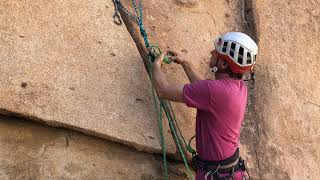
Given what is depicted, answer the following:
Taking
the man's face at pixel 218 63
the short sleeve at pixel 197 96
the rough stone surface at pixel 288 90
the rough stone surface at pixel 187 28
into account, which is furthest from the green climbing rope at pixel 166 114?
the rough stone surface at pixel 288 90

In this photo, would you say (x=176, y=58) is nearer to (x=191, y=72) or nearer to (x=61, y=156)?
(x=191, y=72)

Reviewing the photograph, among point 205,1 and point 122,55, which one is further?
point 205,1

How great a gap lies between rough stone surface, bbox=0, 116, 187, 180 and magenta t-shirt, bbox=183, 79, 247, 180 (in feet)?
1.95

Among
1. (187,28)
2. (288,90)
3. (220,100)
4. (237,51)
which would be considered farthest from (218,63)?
(288,90)

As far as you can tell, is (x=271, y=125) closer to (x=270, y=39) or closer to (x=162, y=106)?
(x=270, y=39)

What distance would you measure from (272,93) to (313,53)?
90 centimetres

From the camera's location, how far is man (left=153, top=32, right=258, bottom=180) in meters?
4.15

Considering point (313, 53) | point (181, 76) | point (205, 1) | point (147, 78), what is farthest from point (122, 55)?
point (313, 53)

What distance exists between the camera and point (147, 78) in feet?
16.1

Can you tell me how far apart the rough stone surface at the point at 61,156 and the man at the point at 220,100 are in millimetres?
581

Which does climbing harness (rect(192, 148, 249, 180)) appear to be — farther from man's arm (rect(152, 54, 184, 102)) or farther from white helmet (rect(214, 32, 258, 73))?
white helmet (rect(214, 32, 258, 73))

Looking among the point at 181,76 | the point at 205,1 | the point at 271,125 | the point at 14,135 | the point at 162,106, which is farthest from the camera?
the point at 205,1

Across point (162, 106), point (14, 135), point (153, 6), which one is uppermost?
point (153, 6)

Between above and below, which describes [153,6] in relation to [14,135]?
above
